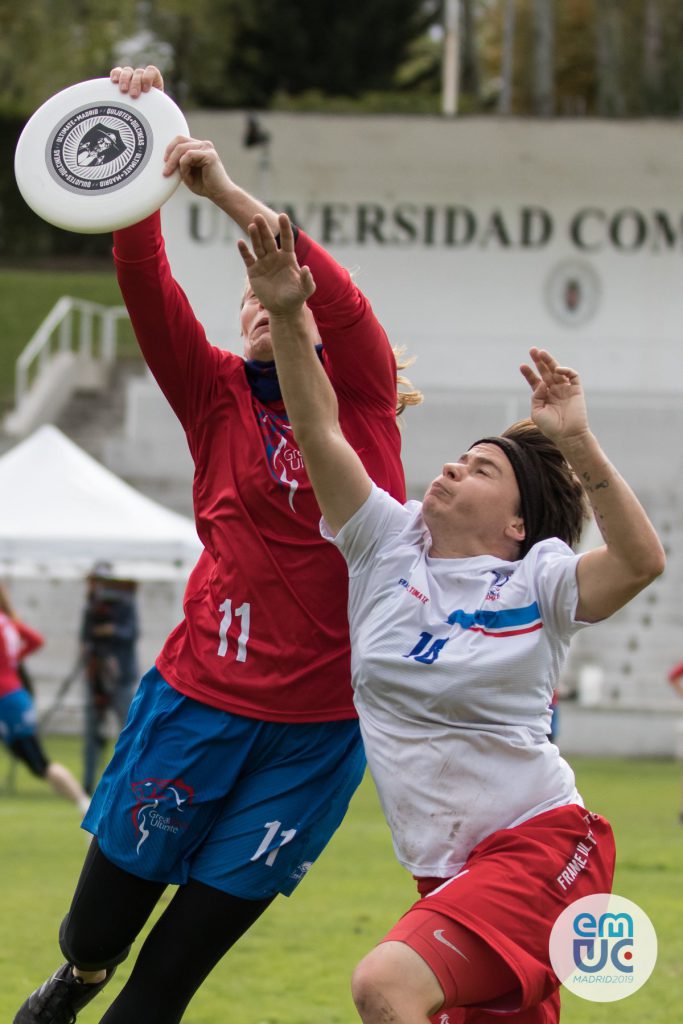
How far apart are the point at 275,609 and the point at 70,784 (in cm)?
781

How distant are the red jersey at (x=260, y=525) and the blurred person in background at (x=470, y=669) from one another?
178 mm

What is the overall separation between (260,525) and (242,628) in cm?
25

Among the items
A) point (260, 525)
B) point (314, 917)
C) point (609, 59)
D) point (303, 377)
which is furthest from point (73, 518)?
point (609, 59)

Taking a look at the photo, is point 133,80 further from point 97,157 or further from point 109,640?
point 109,640

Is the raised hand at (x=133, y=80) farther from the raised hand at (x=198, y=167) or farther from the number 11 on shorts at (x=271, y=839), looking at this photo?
the number 11 on shorts at (x=271, y=839)

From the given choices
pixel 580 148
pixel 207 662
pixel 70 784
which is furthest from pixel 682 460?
pixel 207 662

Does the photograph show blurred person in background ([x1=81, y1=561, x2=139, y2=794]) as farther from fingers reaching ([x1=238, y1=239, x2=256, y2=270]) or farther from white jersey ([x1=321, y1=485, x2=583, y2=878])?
fingers reaching ([x1=238, y1=239, x2=256, y2=270])

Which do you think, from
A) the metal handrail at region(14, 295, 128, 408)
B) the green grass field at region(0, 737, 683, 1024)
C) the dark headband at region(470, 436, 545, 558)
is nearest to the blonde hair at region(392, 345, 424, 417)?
the dark headband at region(470, 436, 545, 558)

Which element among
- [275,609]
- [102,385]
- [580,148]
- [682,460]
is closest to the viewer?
[275,609]

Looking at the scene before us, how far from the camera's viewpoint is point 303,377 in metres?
3.61

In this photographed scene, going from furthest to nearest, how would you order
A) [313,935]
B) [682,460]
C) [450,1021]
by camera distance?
[682,460], [313,935], [450,1021]

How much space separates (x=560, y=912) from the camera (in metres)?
3.55

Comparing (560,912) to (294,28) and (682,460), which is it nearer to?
(682,460)

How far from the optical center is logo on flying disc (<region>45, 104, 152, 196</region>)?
3.77 m
